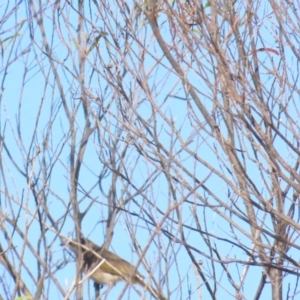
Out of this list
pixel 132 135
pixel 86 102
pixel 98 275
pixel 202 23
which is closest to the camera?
pixel 202 23

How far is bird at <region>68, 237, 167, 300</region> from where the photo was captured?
3.80 m

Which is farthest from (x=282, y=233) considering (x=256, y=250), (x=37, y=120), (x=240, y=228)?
(x=37, y=120)

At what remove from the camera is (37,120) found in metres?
4.35

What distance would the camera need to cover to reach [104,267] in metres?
6.60

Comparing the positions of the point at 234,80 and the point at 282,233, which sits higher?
the point at 234,80

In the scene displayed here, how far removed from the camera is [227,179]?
138 inches

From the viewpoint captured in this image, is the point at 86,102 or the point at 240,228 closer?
the point at 240,228

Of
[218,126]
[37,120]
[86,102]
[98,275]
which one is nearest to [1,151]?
[37,120]

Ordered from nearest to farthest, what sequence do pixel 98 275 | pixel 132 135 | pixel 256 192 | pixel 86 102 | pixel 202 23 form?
pixel 202 23 < pixel 256 192 < pixel 132 135 < pixel 86 102 < pixel 98 275

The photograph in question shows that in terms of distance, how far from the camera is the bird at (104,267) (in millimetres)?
3804

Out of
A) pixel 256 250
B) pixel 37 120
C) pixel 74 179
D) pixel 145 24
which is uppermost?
pixel 145 24

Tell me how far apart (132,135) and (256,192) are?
2.31 ft

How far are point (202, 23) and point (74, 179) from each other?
135cm

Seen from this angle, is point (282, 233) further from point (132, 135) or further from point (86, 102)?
point (86, 102)
